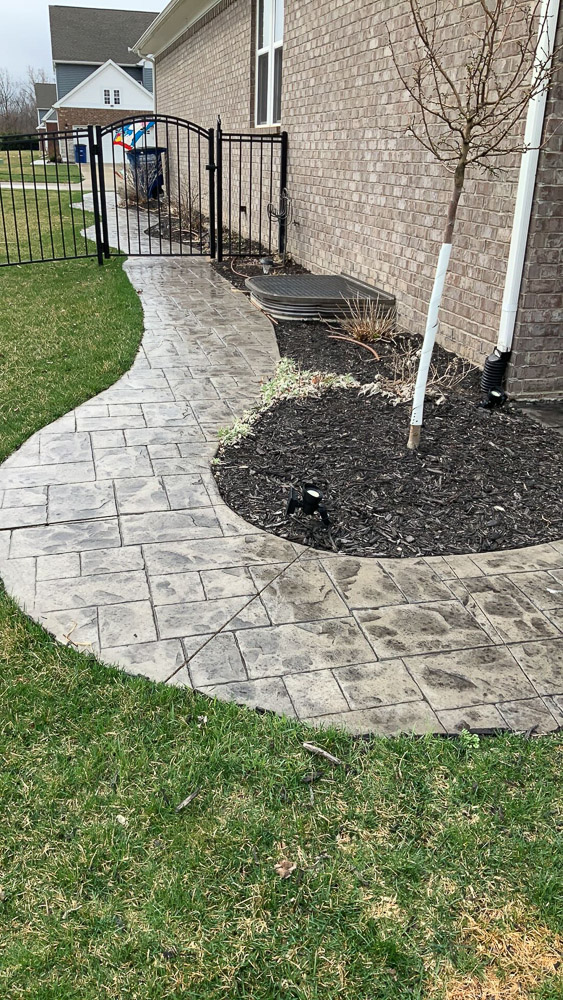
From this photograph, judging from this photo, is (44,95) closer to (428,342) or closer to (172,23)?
(172,23)

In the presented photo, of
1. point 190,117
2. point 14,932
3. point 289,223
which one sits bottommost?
point 14,932

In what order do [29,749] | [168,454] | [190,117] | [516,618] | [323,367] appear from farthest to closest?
1. [190,117]
2. [323,367]
3. [168,454]
4. [516,618]
5. [29,749]

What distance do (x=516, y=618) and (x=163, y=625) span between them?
1.38 metres

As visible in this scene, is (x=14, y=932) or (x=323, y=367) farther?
(x=323, y=367)

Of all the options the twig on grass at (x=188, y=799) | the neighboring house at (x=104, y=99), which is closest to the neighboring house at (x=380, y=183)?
the twig on grass at (x=188, y=799)

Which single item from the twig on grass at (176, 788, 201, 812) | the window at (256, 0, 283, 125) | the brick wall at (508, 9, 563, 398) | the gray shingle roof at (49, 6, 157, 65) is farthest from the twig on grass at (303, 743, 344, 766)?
the gray shingle roof at (49, 6, 157, 65)

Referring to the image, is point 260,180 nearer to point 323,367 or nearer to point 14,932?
point 323,367

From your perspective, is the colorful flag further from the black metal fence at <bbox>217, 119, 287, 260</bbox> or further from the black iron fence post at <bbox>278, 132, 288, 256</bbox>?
the black iron fence post at <bbox>278, 132, 288, 256</bbox>

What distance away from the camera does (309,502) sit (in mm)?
3613

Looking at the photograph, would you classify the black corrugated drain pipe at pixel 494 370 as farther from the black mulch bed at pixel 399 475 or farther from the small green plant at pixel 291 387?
the small green plant at pixel 291 387

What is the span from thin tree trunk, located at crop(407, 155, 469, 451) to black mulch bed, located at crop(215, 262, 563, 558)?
0.50 feet

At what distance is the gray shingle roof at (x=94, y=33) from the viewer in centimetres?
4622

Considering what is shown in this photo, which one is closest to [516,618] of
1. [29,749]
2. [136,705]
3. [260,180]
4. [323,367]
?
[136,705]

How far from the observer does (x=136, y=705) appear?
2541mm
